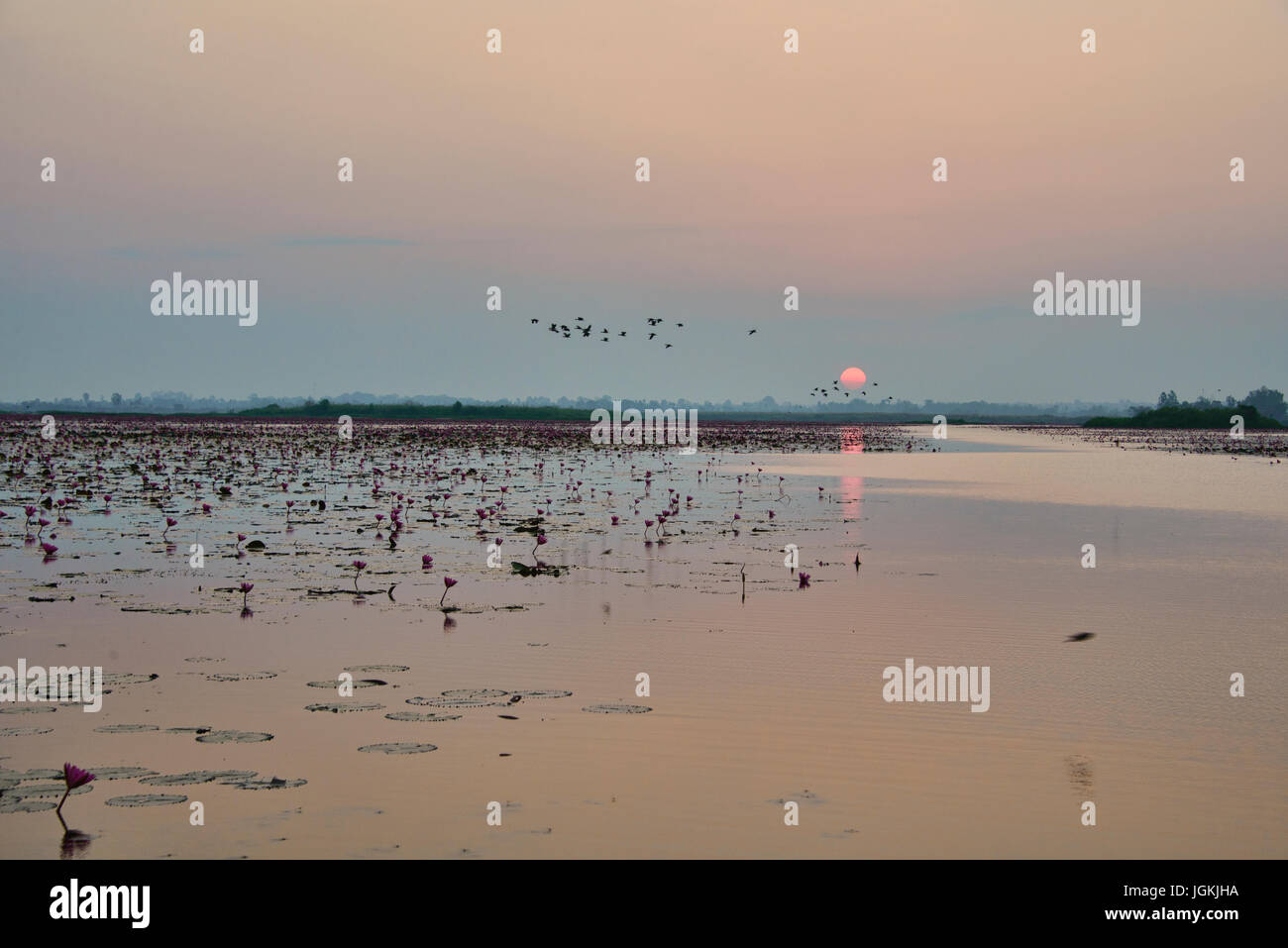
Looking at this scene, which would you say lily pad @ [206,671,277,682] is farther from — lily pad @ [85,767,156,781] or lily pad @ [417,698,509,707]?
lily pad @ [85,767,156,781]

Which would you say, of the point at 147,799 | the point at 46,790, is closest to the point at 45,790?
the point at 46,790

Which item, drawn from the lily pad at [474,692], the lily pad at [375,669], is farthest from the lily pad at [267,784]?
the lily pad at [375,669]

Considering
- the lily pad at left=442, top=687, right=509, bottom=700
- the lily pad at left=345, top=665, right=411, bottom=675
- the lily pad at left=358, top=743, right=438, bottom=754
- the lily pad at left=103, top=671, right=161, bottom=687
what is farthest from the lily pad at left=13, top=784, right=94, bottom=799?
the lily pad at left=345, top=665, right=411, bottom=675

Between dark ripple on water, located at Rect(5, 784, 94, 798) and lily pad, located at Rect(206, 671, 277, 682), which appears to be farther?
lily pad, located at Rect(206, 671, 277, 682)

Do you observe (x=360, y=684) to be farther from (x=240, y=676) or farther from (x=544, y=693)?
(x=544, y=693)

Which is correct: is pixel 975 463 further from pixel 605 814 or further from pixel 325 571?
pixel 605 814

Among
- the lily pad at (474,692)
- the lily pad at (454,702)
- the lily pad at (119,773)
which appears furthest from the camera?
the lily pad at (474,692)

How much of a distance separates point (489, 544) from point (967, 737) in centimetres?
1248

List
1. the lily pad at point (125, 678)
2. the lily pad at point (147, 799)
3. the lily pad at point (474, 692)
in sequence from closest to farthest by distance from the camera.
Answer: the lily pad at point (147, 799), the lily pad at point (474, 692), the lily pad at point (125, 678)

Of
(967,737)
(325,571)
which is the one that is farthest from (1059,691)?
(325,571)

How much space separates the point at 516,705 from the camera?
9742 millimetres

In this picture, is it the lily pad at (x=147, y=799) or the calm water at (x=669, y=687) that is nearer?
the calm water at (x=669, y=687)

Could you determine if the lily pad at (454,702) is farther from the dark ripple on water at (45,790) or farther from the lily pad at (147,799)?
the dark ripple on water at (45,790)
